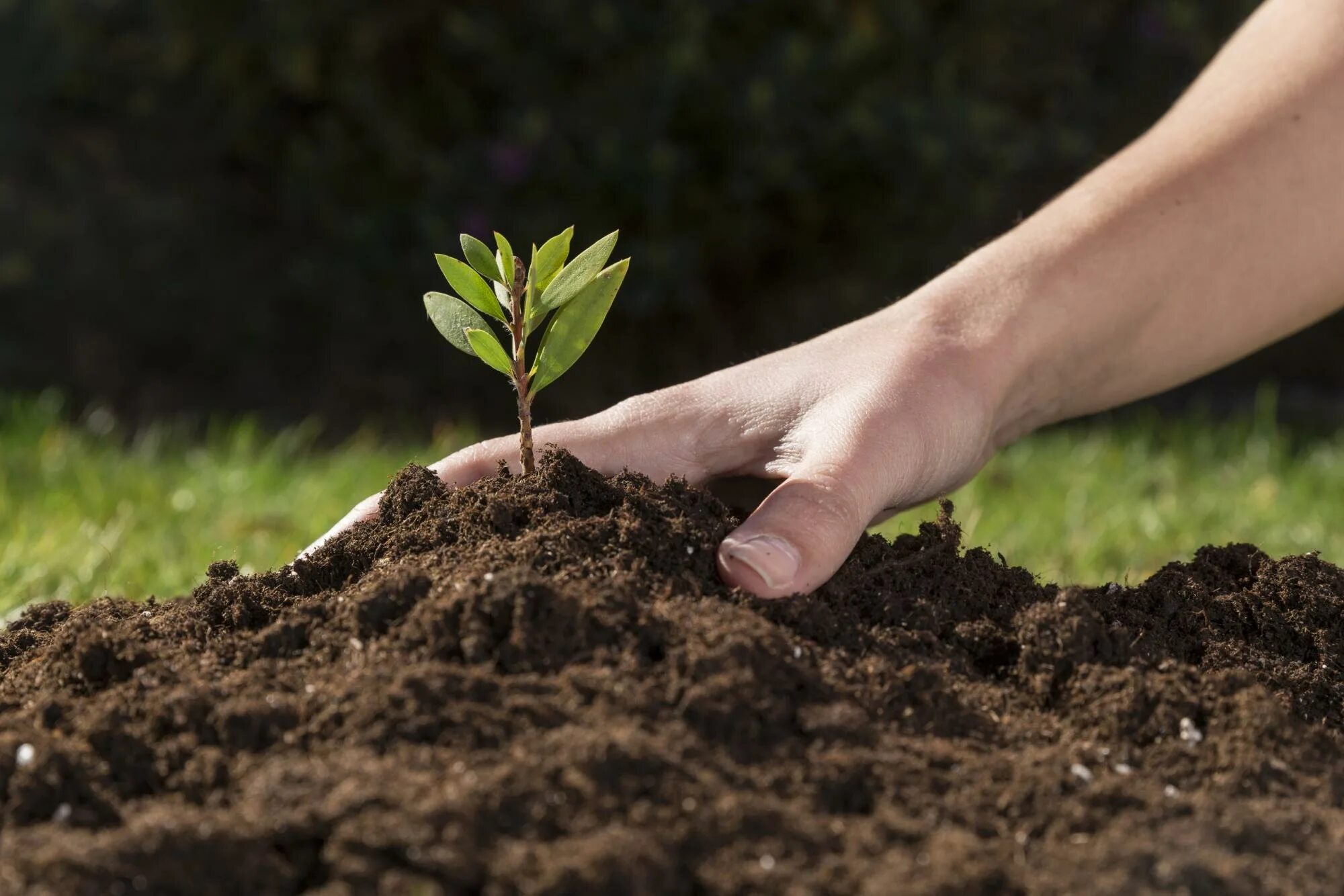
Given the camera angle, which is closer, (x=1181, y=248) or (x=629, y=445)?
(x=629, y=445)

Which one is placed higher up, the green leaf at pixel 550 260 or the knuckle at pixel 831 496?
the green leaf at pixel 550 260

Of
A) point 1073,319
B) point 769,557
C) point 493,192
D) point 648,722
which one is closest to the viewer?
point 648,722

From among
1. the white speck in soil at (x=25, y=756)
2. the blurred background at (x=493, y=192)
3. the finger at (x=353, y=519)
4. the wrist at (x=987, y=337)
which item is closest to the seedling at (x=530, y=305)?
the finger at (x=353, y=519)

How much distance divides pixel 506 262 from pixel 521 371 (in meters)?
0.16

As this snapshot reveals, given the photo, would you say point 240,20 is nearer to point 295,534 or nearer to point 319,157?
point 319,157

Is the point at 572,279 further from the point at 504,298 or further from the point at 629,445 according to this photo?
the point at 629,445

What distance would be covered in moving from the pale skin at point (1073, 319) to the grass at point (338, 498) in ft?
2.13

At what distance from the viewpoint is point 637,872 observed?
1207mm

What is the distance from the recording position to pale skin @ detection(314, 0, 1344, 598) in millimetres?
2090

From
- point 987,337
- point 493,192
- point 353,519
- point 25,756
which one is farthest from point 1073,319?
point 493,192

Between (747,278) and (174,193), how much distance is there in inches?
111

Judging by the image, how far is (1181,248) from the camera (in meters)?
2.43

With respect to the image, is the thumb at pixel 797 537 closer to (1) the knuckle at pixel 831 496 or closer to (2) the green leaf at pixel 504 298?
(1) the knuckle at pixel 831 496

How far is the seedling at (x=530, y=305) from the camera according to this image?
1833 millimetres
